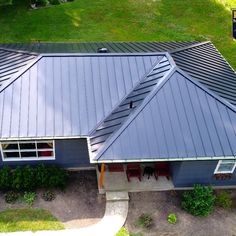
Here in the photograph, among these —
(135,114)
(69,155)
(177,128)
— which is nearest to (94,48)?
(135,114)

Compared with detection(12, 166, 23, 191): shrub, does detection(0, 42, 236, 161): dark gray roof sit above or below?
above

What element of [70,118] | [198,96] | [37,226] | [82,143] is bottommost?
[37,226]

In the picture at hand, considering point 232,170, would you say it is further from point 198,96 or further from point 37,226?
point 37,226

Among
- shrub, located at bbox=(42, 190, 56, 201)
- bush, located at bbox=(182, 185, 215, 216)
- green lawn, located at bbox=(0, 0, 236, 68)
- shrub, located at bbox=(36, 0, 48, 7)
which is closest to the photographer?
bush, located at bbox=(182, 185, 215, 216)

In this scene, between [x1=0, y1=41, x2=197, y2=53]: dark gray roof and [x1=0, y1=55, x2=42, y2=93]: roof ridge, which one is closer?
[x1=0, y1=55, x2=42, y2=93]: roof ridge

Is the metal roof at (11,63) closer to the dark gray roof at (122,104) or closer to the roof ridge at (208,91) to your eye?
the dark gray roof at (122,104)

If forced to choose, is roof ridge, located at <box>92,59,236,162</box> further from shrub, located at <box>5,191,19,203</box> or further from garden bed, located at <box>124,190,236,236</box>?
shrub, located at <box>5,191,19,203</box>

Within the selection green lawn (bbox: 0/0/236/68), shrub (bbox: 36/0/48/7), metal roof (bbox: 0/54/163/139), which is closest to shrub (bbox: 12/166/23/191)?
metal roof (bbox: 0/54/163/139)

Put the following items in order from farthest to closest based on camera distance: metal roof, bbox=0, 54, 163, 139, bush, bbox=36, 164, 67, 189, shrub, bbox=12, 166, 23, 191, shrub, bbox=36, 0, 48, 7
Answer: shrub, bbox=36, 0, 48, 7
bush, bbox=36, 164, 67, 189
shrub, bbox=12, 166, 23, 191
metal roof, bbox=0, 54, 163, 139

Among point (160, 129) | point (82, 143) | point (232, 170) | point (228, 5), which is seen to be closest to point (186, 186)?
point (232, 170)
